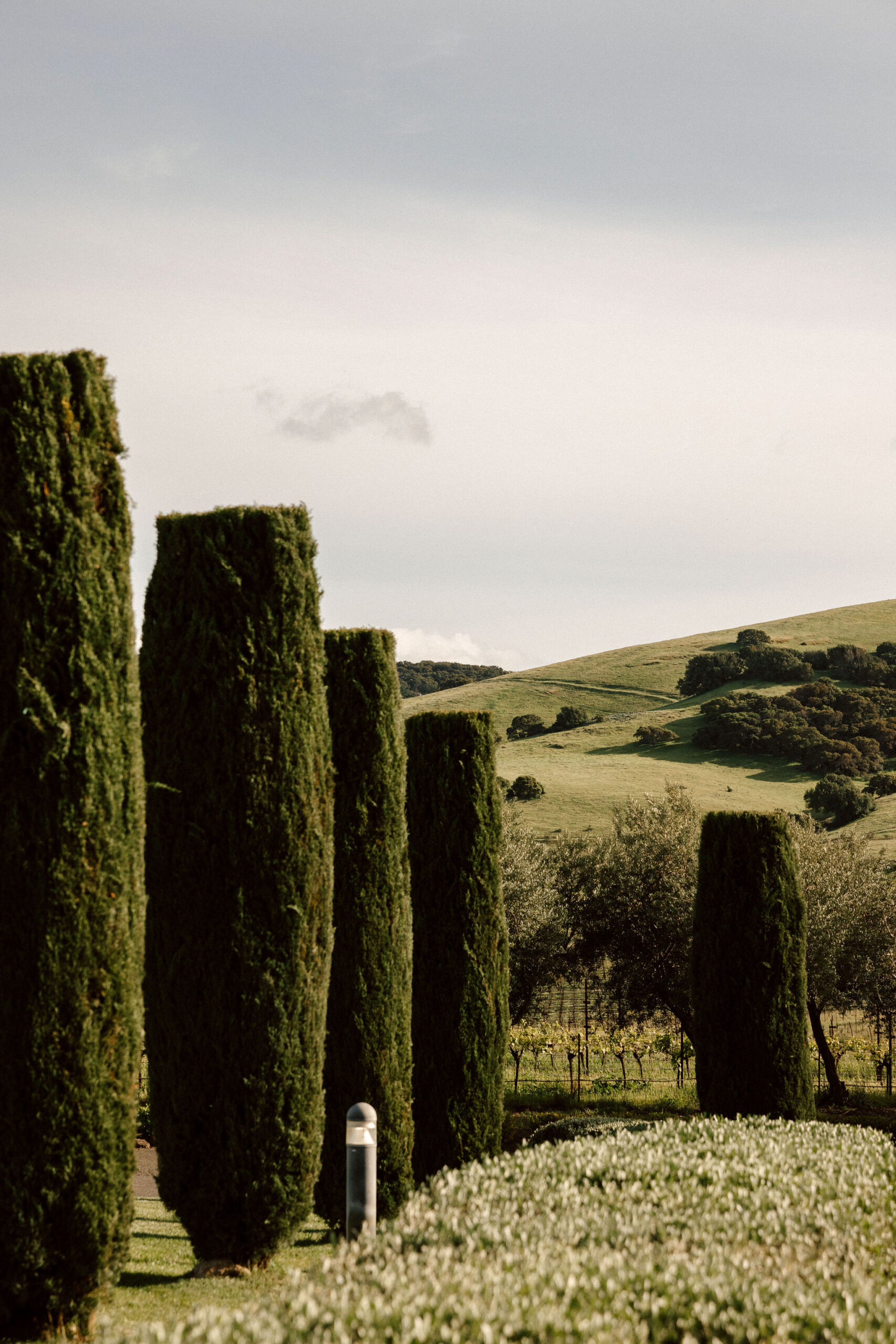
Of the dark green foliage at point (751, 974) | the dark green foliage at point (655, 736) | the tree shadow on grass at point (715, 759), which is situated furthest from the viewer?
the dark green foliage at point (655, 736)

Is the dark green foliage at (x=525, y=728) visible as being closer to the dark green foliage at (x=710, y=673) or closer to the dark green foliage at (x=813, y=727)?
the dark green foliage at (x=813, y=727)

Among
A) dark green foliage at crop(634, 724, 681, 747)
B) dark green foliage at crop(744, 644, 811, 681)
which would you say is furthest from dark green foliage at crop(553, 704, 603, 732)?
dark green foliage at crop(744, 644, 811, 681)

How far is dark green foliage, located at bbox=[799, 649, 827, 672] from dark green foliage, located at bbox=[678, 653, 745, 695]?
16.3 ft

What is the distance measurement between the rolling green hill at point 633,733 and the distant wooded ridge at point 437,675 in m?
12.0

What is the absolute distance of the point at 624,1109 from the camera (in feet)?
73.3

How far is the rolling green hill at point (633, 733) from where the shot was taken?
2039 inches

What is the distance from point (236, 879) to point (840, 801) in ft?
161

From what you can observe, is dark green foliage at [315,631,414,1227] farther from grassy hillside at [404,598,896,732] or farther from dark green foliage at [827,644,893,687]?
dark green foliage at [827,644,893,687]

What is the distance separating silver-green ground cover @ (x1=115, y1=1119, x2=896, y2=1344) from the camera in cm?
411

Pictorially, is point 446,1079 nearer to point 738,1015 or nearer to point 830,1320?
point 738,1015

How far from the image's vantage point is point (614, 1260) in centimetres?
472

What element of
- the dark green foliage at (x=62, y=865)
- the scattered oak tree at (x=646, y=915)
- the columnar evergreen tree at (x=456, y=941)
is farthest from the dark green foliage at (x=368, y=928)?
the scattered oak tree at (x=646, y=915)

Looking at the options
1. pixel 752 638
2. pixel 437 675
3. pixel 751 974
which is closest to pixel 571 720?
pixel 752 638

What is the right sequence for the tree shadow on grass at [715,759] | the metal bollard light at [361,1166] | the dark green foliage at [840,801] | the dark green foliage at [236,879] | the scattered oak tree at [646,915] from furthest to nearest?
the tree shadow on grass at [715,759] → the dark green foliage at [840,801] → the scattered oak tree at [646,915] → the dark green foliage at [236,879] → the metal bollard light at [361,1166]
